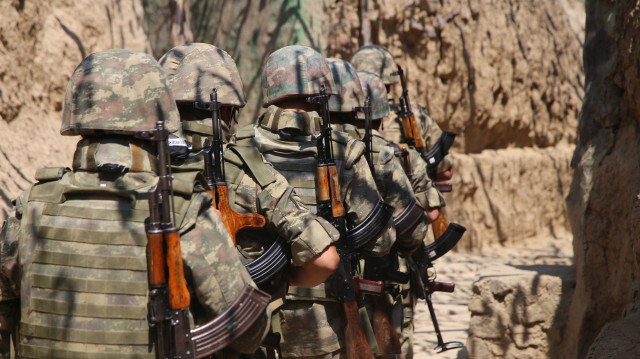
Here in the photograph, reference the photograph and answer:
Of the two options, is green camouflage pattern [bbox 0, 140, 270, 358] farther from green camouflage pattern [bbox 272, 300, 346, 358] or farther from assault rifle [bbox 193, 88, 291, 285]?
green camouflage pattern [bbox 272, 300, 346, 358]

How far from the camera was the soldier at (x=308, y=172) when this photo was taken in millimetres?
2996

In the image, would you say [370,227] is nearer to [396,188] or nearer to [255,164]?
[396,188]

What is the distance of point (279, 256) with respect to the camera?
2506 mm

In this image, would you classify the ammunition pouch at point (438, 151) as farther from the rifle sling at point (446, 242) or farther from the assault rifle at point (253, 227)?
the assault rifle at point (253, 227)

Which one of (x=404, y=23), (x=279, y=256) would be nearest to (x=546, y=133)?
(x=404, y=23)

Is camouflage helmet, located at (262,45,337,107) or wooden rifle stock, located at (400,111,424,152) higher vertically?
camouflage helmet, located at (262,45,337,107)

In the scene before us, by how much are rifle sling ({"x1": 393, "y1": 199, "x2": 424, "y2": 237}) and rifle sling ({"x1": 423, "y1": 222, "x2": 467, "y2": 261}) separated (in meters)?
0.98

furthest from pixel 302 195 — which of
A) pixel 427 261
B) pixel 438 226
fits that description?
pixel 438 226

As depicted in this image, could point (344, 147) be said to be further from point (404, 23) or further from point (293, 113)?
point (404, 23)

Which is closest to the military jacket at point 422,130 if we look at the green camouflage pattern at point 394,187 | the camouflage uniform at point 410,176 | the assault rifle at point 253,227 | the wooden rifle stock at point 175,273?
the camouflage uniform at point 410,176

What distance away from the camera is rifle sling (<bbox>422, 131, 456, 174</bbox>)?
5.75 m

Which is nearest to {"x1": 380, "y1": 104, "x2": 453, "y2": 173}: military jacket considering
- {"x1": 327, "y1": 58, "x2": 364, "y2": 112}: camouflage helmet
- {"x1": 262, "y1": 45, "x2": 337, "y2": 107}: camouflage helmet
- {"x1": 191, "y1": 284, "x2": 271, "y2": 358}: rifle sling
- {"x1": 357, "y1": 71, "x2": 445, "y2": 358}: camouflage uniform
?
{"x1": 357, "y1": 71, "x2": 445, "y2": 358}: camouflage uniform

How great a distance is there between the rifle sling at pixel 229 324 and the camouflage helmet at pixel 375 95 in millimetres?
2948

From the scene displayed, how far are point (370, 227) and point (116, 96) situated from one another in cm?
154
